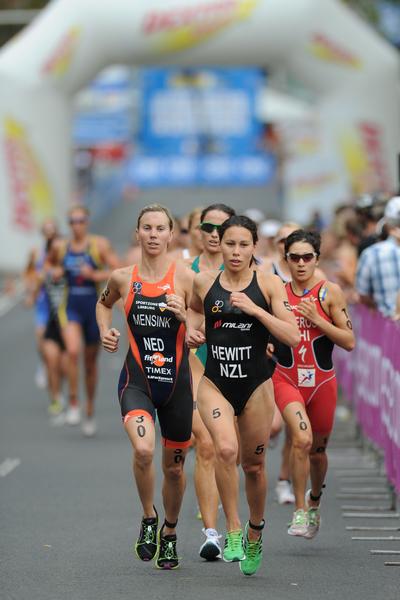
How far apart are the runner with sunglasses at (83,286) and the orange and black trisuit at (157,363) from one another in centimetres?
659

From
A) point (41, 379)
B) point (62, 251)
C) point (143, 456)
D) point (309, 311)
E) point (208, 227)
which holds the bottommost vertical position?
point (41, 379)

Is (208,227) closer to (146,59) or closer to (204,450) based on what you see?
(204,450)

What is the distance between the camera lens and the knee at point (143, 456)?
8359 millimetres

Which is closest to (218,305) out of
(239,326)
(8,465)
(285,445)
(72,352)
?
(239,326)

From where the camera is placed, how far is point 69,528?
1016 cm

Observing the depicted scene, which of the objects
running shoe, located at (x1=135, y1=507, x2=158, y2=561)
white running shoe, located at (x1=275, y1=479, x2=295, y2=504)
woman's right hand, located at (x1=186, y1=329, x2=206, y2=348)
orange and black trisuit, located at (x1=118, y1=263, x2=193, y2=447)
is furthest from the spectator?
running shoe, located at (x1=135, y1=507, x2=158, y2=561)

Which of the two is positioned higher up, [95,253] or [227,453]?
[95,253]

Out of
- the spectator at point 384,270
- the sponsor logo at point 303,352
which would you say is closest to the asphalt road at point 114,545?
the sponsor logo at point 303,352

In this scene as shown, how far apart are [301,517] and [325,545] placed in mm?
404

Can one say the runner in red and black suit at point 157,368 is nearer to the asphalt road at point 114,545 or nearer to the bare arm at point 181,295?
the bare arm at point 181,295

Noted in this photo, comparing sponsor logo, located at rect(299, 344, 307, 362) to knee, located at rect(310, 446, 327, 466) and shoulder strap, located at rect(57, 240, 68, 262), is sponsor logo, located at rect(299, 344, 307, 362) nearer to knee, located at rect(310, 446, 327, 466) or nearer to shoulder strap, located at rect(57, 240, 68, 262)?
knee, located at rect(310, 446, 327, 466)

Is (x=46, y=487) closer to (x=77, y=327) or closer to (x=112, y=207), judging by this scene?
(x=77, y=327)

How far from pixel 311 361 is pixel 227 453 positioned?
1.55m

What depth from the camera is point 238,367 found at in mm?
8469
